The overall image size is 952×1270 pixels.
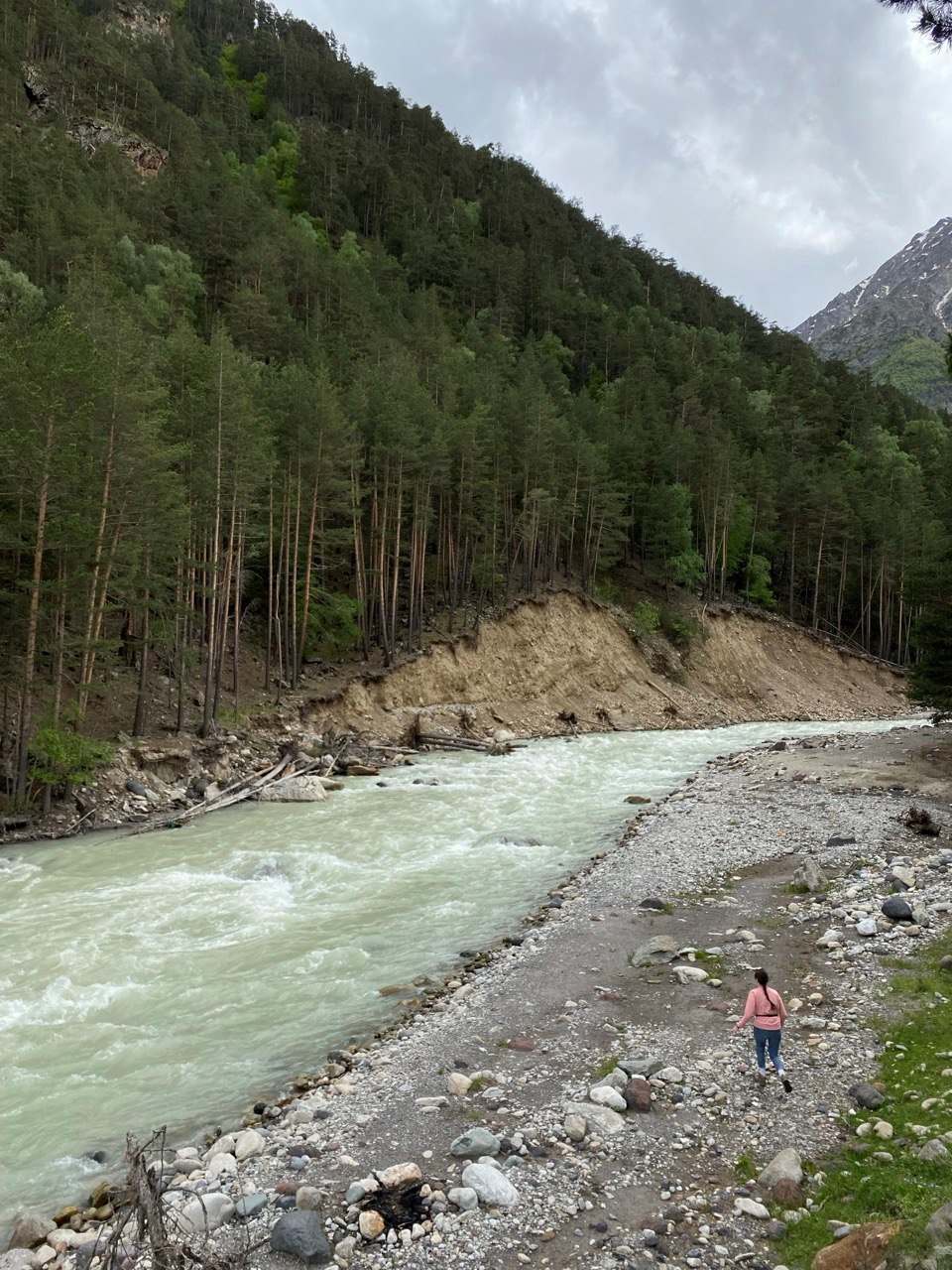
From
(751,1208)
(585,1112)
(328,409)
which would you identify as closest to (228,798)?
(585,1112)

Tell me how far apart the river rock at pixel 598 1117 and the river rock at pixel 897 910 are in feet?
20.4

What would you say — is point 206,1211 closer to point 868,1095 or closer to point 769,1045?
point 769,1045

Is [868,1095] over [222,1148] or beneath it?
over

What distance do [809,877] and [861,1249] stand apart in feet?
29.7

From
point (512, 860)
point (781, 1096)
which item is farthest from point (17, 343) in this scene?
point (781, 1096)

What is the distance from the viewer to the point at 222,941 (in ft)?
39.3

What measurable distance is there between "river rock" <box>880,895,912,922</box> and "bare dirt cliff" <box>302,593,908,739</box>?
76.5 feet

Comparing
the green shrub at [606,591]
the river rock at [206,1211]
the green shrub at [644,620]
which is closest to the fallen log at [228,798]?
the river rock at [206,1211]

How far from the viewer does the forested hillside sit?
2145cm

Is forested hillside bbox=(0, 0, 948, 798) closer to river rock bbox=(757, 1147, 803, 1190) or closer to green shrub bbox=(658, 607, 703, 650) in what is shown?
green shrub bbox=(658, 607, 703, 650)

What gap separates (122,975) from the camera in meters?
10.6

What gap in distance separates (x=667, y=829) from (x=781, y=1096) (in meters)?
11.5

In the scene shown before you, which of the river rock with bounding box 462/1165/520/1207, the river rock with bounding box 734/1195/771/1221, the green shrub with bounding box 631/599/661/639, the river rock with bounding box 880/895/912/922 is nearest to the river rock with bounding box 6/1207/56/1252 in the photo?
the river rock with bounding box 462/1165/520/1207

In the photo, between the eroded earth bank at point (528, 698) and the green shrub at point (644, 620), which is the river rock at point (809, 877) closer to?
the eroded earth bank at point (528, 698)
